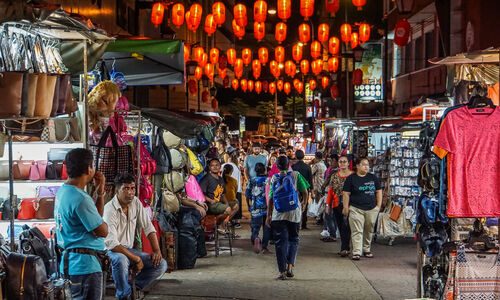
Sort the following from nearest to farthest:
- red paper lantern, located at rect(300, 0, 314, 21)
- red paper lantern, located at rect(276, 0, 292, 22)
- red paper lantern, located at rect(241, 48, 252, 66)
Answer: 1. red paper lantern, located at rect(300, 0, 314, 21)
2. red paper lantern, located at rect(276, 0, 292, 22)
3. red paper lantern, located at rect(241, 48, 252, 66)

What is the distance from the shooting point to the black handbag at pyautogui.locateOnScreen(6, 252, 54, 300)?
19.5 feet

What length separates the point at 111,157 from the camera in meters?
10.1

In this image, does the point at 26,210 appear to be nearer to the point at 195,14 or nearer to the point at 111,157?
the point at 111,157

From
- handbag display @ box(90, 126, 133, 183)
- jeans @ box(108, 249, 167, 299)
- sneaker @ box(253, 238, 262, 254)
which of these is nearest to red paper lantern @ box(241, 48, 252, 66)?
sneaker @ box(253, 238, 262, 254)

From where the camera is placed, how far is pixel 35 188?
945cm

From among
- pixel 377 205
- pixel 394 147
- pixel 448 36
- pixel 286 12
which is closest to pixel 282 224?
pixel 377 205

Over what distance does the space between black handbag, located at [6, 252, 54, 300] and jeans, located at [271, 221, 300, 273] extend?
6.45 metres

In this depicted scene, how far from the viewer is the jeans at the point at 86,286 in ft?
23.3

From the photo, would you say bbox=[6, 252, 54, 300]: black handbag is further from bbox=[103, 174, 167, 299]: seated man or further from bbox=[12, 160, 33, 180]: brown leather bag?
bbox=[12, 160, 33, 180]: brown leather bag

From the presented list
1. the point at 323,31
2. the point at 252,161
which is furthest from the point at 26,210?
the point at 323,31

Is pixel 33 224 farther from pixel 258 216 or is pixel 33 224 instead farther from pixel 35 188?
pixel 258 216

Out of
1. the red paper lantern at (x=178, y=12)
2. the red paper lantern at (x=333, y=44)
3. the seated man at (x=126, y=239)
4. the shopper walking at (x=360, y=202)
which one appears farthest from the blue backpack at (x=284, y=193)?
the red paper lantern at (x=333, y=44)

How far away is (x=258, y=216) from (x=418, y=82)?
17.3 meters

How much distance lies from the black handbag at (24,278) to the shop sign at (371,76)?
32.2 meters
